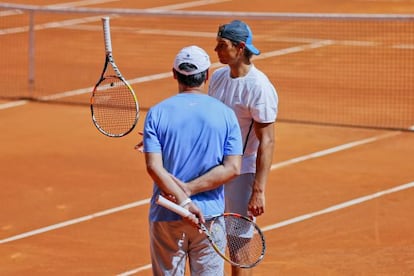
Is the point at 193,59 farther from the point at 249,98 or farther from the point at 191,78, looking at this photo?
the point at 249,98

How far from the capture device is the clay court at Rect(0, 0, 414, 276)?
33.8ft

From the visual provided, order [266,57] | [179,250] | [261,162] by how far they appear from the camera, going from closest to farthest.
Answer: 1. [179,250]
2. [261,162]
3. [266,57]

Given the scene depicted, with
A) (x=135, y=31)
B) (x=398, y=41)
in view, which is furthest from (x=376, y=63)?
(x=135, y=31)

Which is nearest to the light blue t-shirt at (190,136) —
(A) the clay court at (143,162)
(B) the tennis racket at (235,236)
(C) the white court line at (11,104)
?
(B) the tennis racket at (235,236)

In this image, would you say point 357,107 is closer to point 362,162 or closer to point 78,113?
point 362,162

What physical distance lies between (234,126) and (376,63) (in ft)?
41.7

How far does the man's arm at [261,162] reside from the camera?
25.2 ft

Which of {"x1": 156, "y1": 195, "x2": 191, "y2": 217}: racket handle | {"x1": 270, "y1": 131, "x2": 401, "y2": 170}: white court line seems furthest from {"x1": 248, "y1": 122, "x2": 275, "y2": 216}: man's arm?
{"x1": 270, "y1": 131, "x2": 401, "y2": 170}: white court line

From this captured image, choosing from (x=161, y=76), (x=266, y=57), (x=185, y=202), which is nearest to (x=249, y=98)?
(x=185, y=202)

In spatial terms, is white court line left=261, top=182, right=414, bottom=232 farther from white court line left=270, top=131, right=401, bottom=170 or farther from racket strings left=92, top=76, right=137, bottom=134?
racket strings left=92, top=76, right=137, bottom=134

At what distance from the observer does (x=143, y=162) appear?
1372 centimetres

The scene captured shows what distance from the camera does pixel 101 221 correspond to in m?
11.3

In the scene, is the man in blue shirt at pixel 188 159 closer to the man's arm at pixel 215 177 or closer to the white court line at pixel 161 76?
the man's arm at pixel 215 177

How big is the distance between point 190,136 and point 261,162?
1.14 m
